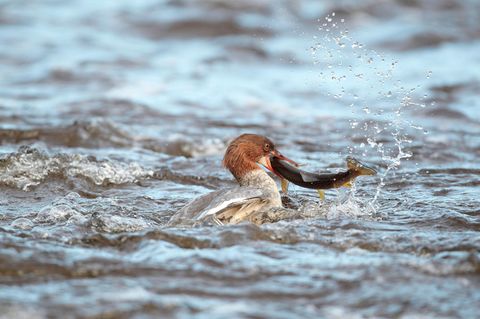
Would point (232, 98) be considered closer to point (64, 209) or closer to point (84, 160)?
point (84, 160)

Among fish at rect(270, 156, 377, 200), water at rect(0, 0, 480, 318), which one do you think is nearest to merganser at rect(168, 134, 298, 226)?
fish at rect(270, 156, 377, 200)

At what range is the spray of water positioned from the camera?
8.91m

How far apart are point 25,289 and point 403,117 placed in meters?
7.08

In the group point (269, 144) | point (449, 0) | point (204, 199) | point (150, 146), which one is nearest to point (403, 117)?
point (150, 146)

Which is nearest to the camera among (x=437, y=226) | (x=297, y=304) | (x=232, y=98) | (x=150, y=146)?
(x=297, y=304)

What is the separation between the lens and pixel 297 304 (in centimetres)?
428

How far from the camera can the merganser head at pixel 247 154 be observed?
6.60 meters

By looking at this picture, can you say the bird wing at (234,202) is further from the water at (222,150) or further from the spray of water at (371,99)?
the spray of water at (371,99)

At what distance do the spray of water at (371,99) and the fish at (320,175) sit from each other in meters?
0.79

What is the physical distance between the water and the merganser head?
52 centimetres

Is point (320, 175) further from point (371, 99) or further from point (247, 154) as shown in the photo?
point (371, 99)

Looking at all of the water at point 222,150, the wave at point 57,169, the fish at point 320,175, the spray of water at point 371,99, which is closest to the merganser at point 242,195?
the fish at point 320,175

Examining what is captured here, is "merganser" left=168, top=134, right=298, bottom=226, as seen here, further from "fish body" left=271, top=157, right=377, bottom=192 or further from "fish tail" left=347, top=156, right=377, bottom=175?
"fish tail" left=347, top=156, right=377, bottom=175

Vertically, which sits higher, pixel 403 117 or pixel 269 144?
pixel 269 144
